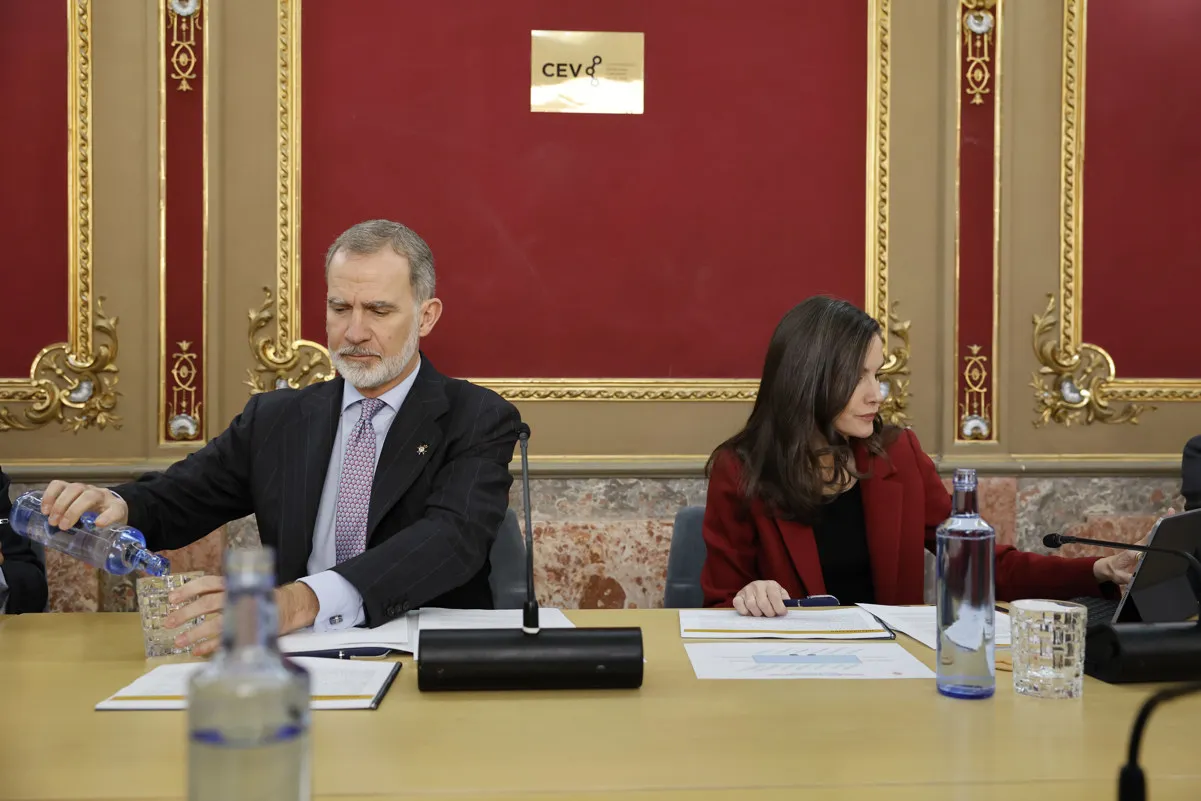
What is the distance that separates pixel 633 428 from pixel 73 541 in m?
1.68

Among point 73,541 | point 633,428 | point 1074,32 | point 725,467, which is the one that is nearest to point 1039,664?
point 725,467

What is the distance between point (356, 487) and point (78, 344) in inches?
52.8

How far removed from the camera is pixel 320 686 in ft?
4.66

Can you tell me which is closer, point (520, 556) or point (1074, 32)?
point (520, 556)

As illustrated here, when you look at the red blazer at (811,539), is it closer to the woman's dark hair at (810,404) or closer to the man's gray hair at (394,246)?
the woman's dark hair at (810,404)

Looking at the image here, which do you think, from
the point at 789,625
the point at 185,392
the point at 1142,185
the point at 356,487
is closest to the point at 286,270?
the point at 185,392

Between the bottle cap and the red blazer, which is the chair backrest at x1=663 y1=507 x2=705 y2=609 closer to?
the red blazer

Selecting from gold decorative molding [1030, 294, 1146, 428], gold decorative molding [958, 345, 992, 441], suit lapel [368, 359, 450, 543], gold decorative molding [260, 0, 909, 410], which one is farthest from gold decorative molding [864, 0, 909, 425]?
suit lapel [368, 359, 450, 543]

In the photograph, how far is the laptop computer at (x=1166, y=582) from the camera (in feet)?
5.38

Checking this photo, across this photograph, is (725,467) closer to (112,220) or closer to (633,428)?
(633,428)

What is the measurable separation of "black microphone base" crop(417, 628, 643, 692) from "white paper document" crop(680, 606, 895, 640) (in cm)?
35

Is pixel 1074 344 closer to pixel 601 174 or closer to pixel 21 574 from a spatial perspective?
pixel 601 174

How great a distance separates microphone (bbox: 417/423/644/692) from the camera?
1.43m

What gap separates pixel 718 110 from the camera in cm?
330
